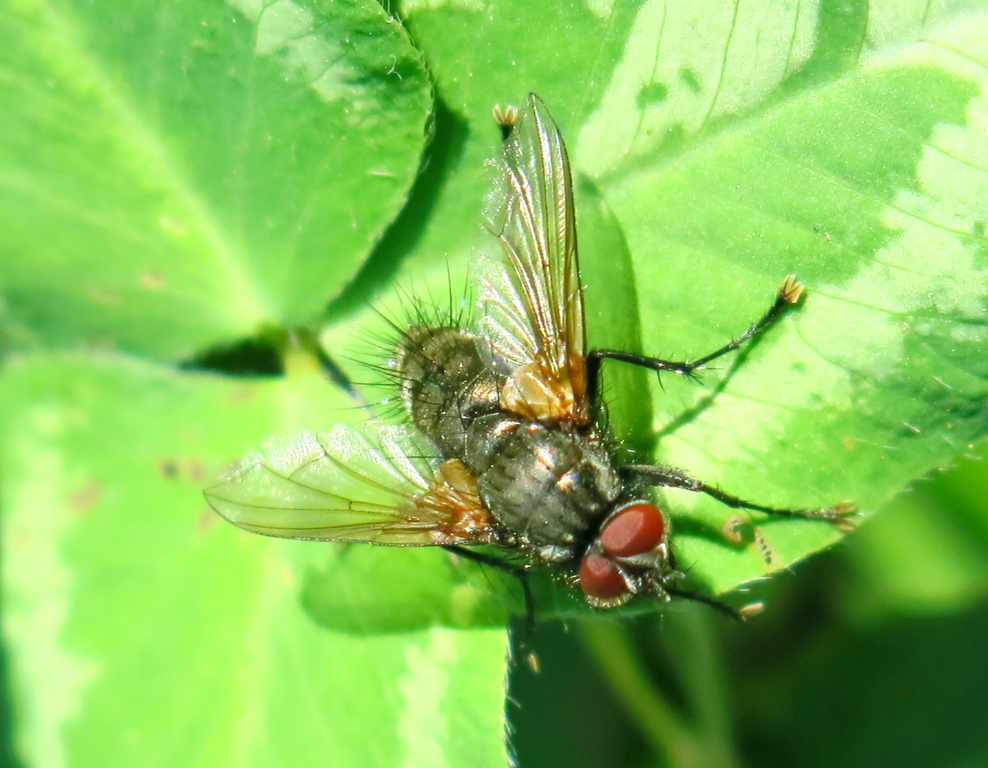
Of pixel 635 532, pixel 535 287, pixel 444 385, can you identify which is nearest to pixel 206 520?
pixel 444 385

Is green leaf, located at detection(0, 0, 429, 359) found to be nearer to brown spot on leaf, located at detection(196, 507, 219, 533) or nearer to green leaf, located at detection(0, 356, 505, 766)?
green leaf, located at detection(0, 356, 505, 766)

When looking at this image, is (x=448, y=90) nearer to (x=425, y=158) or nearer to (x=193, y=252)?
(x=425, y=158)

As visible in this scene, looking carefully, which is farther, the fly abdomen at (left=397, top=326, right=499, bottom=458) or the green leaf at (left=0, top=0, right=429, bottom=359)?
the fly abdomen at (left=397, top=326, right=499, bottom=458)

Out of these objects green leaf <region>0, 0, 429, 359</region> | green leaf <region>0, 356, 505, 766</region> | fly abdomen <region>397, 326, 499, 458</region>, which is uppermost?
green leaf <region>0, 0, 429, 359</region>

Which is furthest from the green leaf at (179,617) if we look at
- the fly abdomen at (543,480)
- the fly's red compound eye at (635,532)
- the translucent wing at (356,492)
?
the fly's red compound eye at (635,532)

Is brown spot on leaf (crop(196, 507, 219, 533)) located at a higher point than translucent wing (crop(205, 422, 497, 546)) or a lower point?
lower

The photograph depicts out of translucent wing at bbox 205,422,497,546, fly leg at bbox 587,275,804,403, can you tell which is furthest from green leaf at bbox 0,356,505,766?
fly leg at bbox 587,275,804,403
